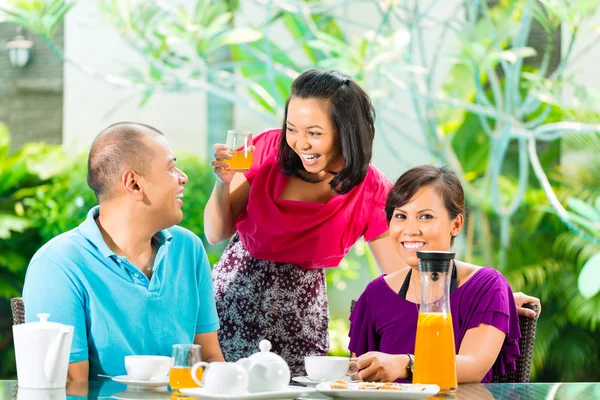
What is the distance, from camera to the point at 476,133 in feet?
26.9

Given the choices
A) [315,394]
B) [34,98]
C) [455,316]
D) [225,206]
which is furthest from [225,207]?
[34,98]

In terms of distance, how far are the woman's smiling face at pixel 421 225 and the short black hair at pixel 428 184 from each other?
11mm

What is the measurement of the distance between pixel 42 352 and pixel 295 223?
1.11 meters

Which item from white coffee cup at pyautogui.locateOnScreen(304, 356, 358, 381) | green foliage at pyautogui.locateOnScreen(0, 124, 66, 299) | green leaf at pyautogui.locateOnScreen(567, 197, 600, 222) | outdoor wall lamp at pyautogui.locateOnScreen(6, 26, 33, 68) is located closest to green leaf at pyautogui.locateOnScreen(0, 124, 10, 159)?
green foliage at pyautogui.locateOnScreen(0, 124, 66, 299)

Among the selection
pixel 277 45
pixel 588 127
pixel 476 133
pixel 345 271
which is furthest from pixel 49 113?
pixel 588 127

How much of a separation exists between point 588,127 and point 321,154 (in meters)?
4.19

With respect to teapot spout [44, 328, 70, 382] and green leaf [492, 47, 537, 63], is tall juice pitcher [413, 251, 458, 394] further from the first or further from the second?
green leaf [492, 47, 537, 63]

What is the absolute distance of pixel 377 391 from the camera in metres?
1.87

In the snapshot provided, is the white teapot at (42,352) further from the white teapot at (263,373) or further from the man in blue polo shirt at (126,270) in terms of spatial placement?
the white teapot at (263,373)

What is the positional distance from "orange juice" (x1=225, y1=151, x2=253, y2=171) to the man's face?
0.23 metres

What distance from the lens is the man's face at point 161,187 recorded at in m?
2.44

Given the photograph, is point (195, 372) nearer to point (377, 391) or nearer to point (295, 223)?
point (377, 391)

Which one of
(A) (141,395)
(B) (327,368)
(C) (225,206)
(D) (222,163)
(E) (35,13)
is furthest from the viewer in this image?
(E) (35,13)

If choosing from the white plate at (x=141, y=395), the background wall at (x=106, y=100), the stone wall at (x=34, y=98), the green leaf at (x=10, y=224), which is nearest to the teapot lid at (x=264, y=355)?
the white plate at (x=141, y=395)
